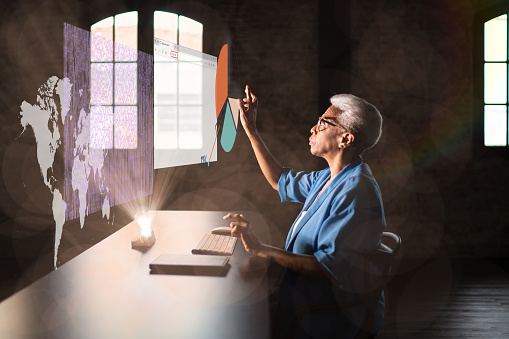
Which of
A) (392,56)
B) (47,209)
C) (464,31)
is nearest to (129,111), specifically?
(47,209)

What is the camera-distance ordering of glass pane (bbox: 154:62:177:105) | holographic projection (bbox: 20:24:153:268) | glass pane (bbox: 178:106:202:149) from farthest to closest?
glass pane (bbox: 178:106:202:149), glass pane (bbox: 154:62:177:105), holographic projection (bbox: 20:24:153:268)

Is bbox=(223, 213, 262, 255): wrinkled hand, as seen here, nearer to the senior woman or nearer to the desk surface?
the senior woman

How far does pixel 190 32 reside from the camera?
14.5 feet

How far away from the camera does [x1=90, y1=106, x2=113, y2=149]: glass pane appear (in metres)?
1.37

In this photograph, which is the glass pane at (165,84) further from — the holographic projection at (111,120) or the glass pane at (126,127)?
the glass pane at (126,127)

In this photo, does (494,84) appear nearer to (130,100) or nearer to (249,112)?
(249,112)

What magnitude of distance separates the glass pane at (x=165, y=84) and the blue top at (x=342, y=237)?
2.56 ft

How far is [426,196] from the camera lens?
4586mm

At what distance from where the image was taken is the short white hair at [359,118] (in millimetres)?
1518

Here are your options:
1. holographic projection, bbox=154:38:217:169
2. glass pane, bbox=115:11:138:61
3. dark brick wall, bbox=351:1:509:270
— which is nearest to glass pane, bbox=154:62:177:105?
holographic projection, bbox=154:38:217:169

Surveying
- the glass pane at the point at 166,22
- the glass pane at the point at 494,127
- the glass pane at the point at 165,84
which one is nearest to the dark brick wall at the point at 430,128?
the glass pane at the point at 494,127

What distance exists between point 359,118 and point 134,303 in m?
0.90

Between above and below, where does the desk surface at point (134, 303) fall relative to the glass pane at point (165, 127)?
below

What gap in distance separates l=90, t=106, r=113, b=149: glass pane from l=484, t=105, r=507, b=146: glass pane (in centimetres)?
423
